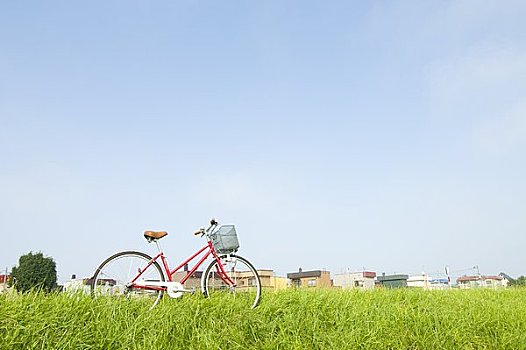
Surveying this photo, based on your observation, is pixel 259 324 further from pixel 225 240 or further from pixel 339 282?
pixel 339 282

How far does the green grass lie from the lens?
416 centimetres

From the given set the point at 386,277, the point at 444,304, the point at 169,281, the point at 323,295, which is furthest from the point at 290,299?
the point at 386,277

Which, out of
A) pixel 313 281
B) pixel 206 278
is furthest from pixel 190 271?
pixel 313 281

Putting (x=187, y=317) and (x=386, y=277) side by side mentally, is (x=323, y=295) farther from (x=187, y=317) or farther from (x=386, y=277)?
(x=386, y=277)

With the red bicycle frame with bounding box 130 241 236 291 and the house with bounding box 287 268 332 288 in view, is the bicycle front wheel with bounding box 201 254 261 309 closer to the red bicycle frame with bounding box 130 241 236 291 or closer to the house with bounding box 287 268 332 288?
the red bicycle frame with bounding box 130 241 236 291

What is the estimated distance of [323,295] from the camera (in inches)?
257

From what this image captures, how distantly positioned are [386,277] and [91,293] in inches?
484

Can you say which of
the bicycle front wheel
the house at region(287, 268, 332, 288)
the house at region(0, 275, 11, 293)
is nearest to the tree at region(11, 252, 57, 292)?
the house at region(0, 275, 11, 293)

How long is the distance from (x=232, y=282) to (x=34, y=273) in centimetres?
328

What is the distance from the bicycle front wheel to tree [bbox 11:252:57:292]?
6.03ft

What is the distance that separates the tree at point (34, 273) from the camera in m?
5.16

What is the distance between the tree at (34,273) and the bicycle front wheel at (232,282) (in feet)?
6.03

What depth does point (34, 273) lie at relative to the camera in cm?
721

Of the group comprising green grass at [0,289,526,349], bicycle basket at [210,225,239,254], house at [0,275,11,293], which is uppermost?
bicycle basket at [210,225,239,254]
